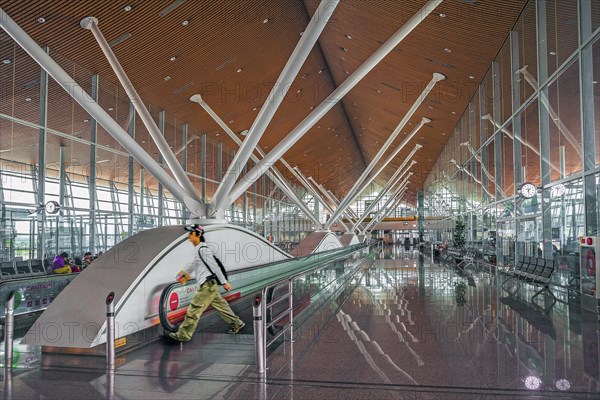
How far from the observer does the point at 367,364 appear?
5355 mm

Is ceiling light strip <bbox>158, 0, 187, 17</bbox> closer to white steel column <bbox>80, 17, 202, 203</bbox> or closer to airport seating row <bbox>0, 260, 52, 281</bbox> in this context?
white steel column <bbox>80, 17, 202, 203</bbox>

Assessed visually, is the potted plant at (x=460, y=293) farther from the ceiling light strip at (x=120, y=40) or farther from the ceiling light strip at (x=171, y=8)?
the ceiling light strip at (x=120, y=40)

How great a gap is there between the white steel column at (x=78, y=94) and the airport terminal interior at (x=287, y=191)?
1.6 inches

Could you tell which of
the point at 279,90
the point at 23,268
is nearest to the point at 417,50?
the point at 279,90

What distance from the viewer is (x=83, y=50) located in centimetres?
1558

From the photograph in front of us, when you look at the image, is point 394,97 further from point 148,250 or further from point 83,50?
point 148,250

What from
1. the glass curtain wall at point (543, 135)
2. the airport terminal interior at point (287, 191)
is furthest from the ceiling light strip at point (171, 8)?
the glass curtain wall at point (543, 135)

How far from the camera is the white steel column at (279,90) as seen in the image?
891cm

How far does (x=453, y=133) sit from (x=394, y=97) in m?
10.3

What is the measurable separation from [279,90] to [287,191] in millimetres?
18264

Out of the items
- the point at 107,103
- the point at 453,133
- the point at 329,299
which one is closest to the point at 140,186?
the point at 107,103

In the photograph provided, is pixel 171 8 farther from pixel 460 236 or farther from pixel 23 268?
pixel 460 236

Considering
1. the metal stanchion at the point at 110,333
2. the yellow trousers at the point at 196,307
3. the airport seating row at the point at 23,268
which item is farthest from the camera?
the airport seating row at the point at 23,268

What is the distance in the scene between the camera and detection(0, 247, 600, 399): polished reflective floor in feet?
14.8
